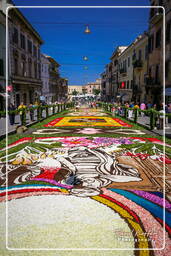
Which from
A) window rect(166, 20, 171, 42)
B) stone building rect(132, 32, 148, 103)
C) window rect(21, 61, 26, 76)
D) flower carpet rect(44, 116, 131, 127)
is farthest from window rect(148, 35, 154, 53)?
window rect(21, 61, 26, 76)

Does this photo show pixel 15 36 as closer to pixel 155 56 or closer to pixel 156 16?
pixel 156 16

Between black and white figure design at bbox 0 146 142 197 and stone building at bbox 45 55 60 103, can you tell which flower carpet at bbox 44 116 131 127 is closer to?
black and white figure design at bbox 0 146 142 197

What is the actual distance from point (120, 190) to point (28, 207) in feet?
5.66

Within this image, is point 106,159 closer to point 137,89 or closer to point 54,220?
point 54,220

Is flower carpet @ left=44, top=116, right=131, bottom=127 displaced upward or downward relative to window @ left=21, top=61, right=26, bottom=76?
downward

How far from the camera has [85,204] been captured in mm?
3463

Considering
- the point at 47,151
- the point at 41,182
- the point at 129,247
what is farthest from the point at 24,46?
the point at 129,247

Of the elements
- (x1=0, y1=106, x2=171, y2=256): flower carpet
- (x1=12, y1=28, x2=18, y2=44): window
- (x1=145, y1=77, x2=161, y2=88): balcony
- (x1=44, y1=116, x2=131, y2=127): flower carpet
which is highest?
(x1=12, y1=28, x2=18, y2=44): window

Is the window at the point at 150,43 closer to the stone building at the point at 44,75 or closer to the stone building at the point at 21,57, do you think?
the stone building at the point at 21,57

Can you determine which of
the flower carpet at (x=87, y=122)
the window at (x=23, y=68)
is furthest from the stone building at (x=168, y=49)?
the window at (x=23, y=68)

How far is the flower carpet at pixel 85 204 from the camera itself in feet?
8.41

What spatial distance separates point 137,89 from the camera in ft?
101

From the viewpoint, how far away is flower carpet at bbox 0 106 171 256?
8.41ft

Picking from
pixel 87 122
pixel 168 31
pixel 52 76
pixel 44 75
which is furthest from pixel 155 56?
pixel 52 76
